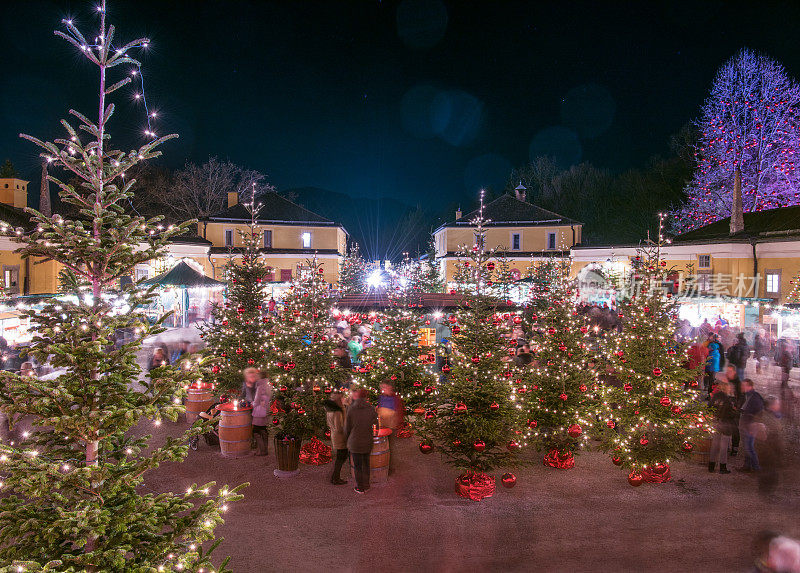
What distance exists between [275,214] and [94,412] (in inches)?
1657

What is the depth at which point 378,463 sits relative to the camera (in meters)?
8.79

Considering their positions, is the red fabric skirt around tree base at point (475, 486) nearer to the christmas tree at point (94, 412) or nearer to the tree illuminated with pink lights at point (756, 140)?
the christmas tree at point (94, 412)

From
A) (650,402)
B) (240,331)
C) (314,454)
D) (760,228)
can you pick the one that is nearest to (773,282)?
(760,228)

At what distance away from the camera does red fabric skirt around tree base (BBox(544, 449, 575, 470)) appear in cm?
948

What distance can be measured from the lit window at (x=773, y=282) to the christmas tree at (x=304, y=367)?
24.1m

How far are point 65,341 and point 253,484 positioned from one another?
5.83m

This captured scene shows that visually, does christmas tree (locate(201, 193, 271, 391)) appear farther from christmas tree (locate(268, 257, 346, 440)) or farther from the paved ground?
the paved ground

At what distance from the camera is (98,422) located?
3.77 metres

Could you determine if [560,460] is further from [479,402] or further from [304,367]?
[304,367]

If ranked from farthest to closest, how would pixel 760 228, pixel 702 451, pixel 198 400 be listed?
pixel 760 228
pixel 198 400
pixel 702 451

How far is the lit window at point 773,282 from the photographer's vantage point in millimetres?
23766

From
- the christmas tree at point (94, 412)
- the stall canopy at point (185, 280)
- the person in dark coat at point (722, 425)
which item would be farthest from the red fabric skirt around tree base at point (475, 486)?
the stall canopy at point (185, 280)

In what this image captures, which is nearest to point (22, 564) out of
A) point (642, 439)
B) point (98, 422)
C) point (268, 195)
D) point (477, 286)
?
point (98, 422)

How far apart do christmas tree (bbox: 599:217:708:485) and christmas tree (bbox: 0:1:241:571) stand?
7778 mm
